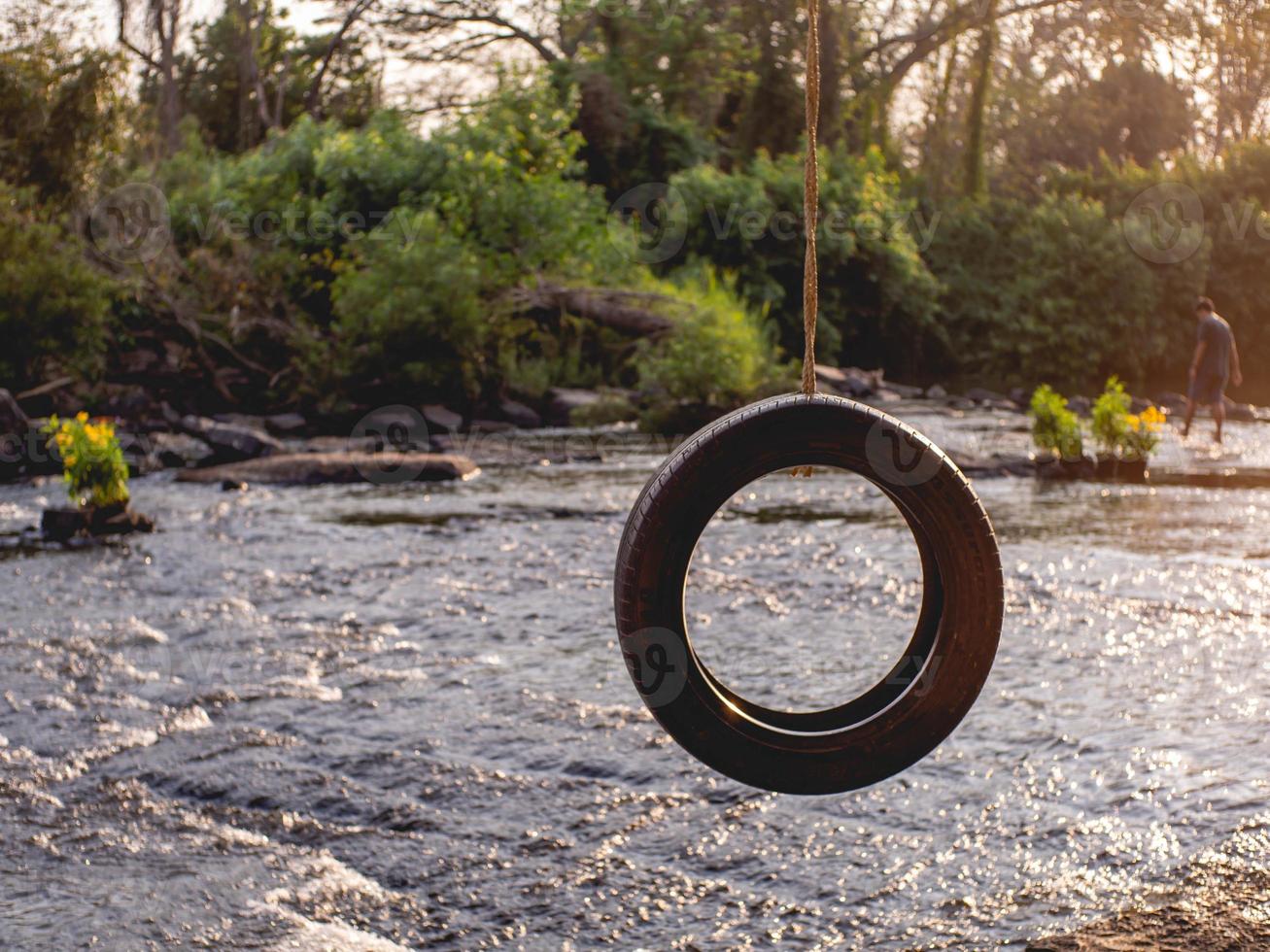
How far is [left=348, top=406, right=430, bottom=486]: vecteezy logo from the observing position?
49.5ft

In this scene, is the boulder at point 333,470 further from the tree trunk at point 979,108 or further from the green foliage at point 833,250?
the tree trunk at point 979,108

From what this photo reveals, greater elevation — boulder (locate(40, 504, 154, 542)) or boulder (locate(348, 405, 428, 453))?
boulder (locate(348, 405, 428, 453))

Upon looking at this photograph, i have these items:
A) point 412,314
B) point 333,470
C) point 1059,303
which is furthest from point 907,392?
point 333,470

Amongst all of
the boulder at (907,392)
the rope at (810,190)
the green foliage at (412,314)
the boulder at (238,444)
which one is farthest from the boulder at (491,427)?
the rope at (810,190)

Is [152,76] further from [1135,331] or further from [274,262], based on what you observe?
[1135,331]

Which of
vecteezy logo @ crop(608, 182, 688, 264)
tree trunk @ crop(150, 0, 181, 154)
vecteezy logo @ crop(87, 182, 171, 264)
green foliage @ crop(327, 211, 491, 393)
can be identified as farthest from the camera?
tree trunk @ crop(150, 0, 181, 154)

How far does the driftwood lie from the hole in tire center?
9.10 meters

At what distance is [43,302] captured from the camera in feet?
59.0

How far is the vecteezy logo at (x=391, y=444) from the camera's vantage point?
49.5ft

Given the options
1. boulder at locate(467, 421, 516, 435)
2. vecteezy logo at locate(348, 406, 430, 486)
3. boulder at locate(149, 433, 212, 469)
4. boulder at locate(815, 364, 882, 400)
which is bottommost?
boulder at locate(149, 433, 212, 469)

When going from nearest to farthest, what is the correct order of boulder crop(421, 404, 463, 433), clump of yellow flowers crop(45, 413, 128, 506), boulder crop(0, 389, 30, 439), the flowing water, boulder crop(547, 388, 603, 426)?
the flowing water → clump of yellow flowers crop(45, 413, 128, 506) → boulder crop(0, 389, 30, 439) → boulder crop(421, 404, 463, 433) → boulder crop(547, 388, 603, 426)

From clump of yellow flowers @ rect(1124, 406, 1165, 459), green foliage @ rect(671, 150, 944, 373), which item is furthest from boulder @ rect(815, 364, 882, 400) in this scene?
clump of yellow flowers @ rect(1124, 406, 1165, 459)

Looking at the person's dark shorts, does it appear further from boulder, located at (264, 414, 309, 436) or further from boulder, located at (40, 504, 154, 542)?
boulder, located at (40, 504, 154, 542)

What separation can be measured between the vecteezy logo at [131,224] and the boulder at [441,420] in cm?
487
